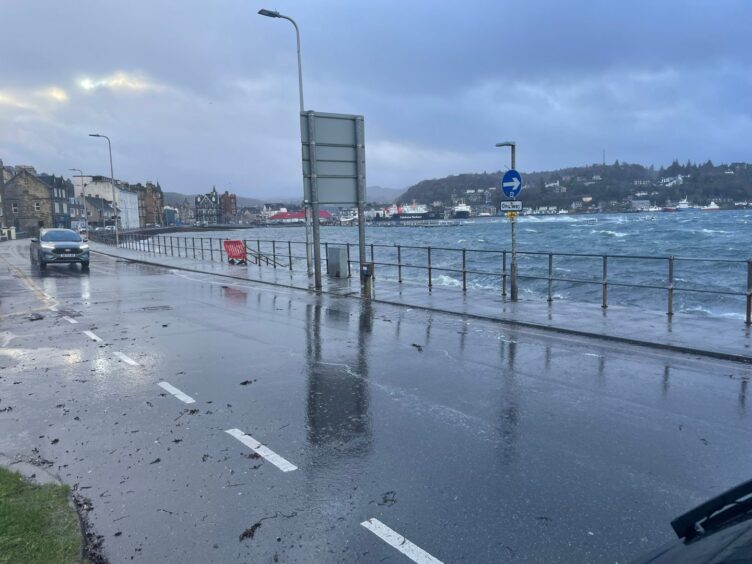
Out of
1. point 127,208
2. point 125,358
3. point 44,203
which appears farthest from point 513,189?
point 127,208

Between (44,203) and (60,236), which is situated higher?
(44,203)

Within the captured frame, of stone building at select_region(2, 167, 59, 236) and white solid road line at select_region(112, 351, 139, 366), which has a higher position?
stone building at select_region(2, 167, 59, 236)

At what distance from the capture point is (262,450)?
17.6 feet

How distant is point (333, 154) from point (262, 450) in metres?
13.8

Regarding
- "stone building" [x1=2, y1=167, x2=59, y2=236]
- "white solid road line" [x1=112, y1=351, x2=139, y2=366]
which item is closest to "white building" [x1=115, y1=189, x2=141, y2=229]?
"stone building" [x1=2, y1=167, x2=59, y2=236]

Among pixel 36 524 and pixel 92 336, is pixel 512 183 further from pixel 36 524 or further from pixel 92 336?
pixel 36 524

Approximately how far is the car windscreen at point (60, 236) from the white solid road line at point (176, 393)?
24.4 metres

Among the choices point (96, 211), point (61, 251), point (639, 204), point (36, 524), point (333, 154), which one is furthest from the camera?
point (639, 204)

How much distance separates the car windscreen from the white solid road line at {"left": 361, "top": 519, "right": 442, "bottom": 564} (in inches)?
1137

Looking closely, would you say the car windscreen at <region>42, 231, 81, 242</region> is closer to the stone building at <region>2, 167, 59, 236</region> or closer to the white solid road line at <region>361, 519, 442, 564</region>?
the white solid road line at <region>361, 519, 442, 564</region>

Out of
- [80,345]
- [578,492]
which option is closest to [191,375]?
[80,345]

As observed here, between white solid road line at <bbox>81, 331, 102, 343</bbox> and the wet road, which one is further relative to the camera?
white solid road line at <bbox>81, 331, 102, 343</bbox>

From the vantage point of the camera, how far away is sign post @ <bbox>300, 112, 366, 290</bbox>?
17641mm

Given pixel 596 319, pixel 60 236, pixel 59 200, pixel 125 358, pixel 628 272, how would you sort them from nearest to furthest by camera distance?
pixel 125 358 → pixel 596 319 → pixel 60 236 → pixel 628 272 → pixel 59 200
